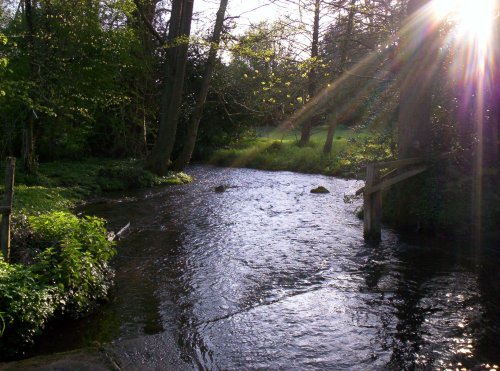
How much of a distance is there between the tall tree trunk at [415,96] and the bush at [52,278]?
808cm

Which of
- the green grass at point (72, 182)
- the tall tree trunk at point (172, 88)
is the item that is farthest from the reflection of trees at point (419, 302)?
the tall tree trunk at point (172, 88)

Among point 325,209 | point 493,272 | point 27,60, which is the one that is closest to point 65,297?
point 493,272

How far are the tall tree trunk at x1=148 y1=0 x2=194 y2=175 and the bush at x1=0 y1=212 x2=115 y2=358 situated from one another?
42.9 ft

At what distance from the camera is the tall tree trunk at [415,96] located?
449 inches

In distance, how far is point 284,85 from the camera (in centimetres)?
1238

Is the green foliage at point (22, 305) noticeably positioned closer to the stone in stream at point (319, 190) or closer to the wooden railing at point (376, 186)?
the wooden railing at point (376, 186)

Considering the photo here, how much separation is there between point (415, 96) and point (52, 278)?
9596 mm

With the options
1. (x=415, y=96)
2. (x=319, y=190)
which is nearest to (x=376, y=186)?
(x=415, y=96)

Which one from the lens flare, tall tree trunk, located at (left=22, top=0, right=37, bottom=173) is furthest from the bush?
tall tree trunk, located at (left=22, top=0, right=37, bottom=173)

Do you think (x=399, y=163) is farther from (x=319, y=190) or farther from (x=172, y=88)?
(x=172, y=88)

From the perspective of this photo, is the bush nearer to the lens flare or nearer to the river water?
the river water

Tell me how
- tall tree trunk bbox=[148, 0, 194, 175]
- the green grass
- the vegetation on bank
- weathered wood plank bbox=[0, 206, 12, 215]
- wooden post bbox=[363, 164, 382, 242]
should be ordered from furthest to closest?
1. tall tree trunk bbox=[148, 0, 194, 175]
2. the green grass
3. the vegetation on bank
4. wooden post bbox=[363, 164, 382, 242]
5. weathered wood plank bbox=[0, 206, 12, 215]

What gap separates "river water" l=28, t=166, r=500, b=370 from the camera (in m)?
5.47

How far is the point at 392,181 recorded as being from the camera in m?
10.4
